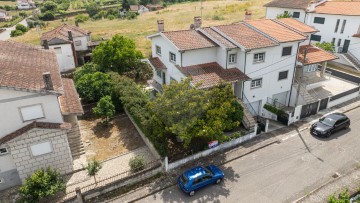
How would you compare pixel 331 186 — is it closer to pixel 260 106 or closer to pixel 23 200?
pixel 260 106

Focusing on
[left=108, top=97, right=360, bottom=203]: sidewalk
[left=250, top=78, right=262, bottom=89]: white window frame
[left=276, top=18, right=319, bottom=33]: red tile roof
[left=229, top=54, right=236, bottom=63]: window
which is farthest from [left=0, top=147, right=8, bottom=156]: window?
[left=276, top=18, right=319, bottom=33]: red tile roof

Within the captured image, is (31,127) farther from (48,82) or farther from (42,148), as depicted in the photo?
(48,82)

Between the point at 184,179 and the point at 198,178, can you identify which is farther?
the point at 184,179

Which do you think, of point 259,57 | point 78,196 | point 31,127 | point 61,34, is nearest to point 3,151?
point 31,127

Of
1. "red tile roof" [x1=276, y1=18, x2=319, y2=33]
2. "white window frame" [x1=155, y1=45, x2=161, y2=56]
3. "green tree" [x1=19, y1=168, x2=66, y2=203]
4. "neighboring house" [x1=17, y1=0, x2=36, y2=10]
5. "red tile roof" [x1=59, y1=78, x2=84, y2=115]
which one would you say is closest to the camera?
"green tree" [x1=19, y1=168, x2=66, y2=203]

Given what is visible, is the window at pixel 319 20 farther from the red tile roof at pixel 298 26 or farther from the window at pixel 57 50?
the window at pixel 57 50

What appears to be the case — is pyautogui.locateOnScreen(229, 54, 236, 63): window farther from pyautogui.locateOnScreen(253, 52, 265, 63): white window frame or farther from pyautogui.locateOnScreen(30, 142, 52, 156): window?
pyautogui.locateOnScreen(30, 142, 52, 156): window

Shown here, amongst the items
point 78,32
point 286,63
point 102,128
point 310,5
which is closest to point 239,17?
point 310,5
